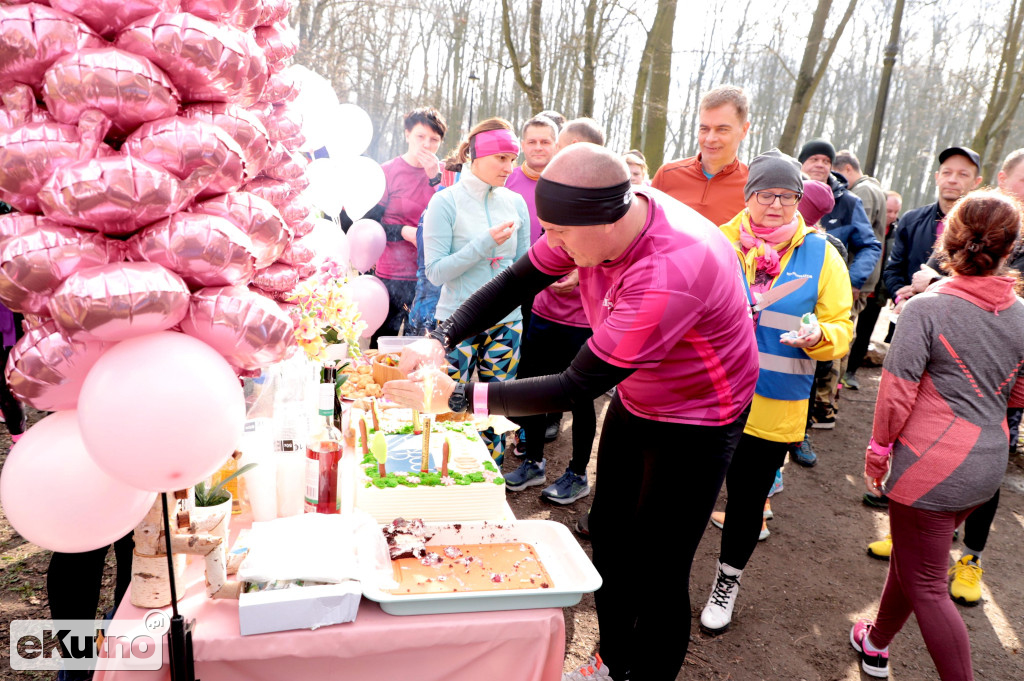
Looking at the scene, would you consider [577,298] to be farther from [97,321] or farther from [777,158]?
[97,321]

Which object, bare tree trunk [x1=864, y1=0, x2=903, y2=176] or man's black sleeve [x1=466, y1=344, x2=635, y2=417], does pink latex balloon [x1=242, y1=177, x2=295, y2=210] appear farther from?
bare tree trunk [x1=864, y1=0, x2=903, y2=176]

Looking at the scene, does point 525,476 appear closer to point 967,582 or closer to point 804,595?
point 804,595

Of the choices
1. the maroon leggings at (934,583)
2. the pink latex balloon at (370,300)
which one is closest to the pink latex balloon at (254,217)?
the maroon leggings at (934,583)

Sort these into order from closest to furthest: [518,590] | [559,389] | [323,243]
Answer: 1. [518,590]
2. [559,389]
3. [323,243]

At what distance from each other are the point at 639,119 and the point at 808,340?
26.3 ft

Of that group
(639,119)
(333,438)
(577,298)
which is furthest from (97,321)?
(639,119)

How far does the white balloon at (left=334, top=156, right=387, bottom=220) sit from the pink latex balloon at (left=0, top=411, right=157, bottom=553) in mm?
2742

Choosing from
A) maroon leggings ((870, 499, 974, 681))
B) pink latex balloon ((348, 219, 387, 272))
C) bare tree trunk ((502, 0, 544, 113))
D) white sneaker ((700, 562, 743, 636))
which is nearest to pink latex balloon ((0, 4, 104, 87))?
maroon leggings ((870, 499, 974, 681))

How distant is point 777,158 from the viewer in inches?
103

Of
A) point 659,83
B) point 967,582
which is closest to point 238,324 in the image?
point 967,582

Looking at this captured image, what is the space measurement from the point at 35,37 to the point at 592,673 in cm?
223

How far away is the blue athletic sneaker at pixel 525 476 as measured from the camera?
154 inches

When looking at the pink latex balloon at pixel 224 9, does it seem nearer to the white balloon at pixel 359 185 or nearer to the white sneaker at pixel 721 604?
the white balloon at pixel 359 185

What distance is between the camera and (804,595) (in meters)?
3.23
